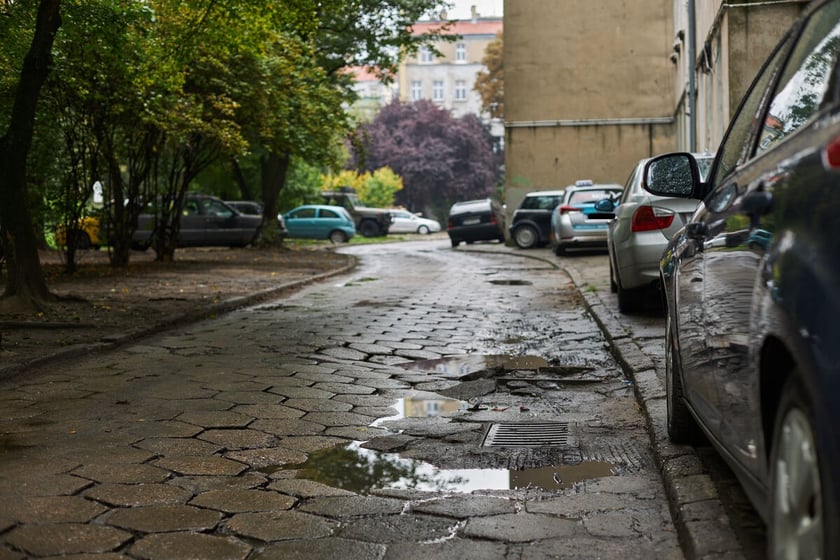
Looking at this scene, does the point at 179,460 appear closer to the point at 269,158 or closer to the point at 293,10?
the point at 293,10

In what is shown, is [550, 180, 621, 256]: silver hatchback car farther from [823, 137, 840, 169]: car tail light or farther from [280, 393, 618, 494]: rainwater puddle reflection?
[823, 137, 840, 169]: car tail light

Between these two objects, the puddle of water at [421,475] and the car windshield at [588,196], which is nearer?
the puddle of water at [421,475]

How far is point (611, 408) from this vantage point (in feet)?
21.3

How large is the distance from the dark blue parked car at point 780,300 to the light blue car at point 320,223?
1388 inches

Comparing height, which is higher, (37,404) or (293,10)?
(293,10)

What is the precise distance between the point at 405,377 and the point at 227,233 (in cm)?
2373

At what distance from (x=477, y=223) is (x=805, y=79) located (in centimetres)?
3184

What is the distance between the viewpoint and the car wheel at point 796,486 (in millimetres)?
2184

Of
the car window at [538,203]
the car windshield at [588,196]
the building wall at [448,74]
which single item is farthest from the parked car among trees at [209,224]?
the building wall at [448,74]

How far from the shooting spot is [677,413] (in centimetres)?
496

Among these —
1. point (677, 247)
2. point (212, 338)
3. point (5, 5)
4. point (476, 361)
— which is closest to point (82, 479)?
point (677, 247)

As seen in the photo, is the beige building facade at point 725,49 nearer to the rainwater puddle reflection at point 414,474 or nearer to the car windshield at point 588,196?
the car windshield at point 588,196

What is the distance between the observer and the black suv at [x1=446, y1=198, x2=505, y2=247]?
34688 mm

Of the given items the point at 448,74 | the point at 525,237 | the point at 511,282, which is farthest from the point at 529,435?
the point at 448,74
